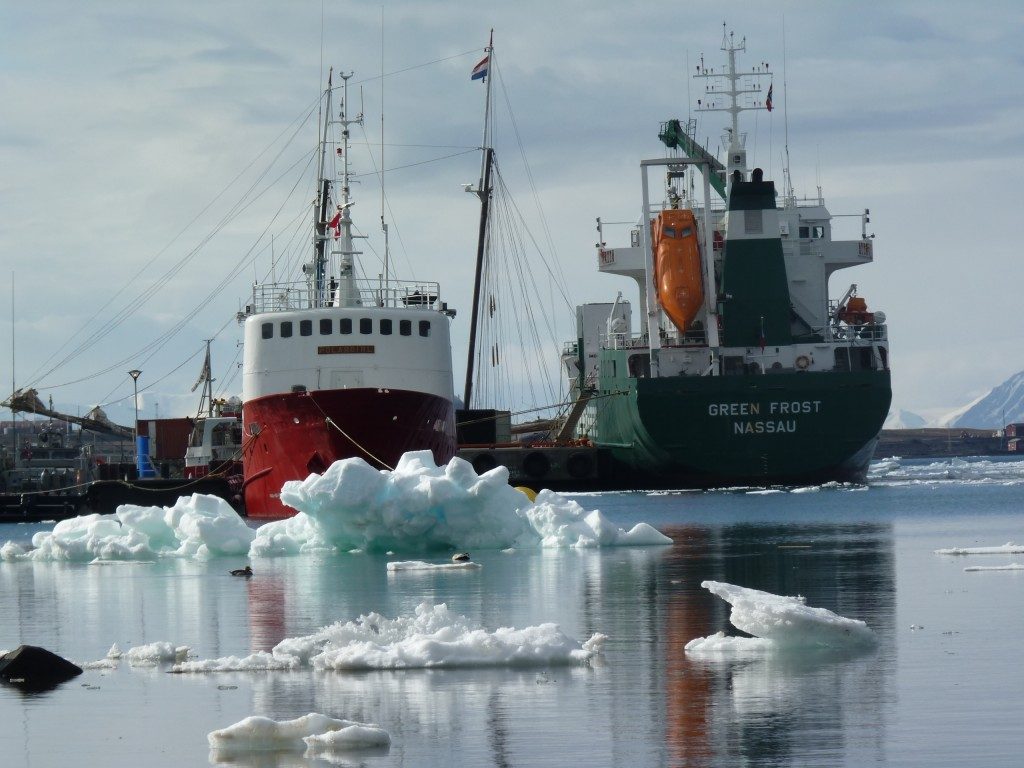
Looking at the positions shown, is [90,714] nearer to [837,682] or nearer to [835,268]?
[837,682]

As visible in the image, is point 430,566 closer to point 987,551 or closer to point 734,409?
point 987,551

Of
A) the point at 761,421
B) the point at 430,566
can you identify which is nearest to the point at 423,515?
the point at 430,566

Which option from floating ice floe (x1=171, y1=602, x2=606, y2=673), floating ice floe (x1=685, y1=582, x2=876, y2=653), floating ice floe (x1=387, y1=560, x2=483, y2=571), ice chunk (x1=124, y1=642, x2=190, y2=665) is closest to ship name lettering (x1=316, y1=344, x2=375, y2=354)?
floating ice floe (x1=387, y1=560, x2=483, y2=571)

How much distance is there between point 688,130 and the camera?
67.2 meters

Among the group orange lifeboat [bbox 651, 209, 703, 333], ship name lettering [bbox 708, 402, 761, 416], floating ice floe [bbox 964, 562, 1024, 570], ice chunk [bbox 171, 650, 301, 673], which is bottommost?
ice chunk [bbox 171, 650, 301, 673]

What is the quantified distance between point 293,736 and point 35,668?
166 inches

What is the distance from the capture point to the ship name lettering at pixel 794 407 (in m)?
55.1

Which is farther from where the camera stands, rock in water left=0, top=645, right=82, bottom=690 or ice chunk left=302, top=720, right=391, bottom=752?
rock in water left=0, top=645, right=82, bottom=690

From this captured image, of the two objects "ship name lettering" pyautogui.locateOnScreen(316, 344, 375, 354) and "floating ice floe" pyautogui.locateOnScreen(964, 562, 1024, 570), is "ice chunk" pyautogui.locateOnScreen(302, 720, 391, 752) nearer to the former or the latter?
"floating ice floe" pyautogui.locateOnScreen(964, 562, 1024, 570)

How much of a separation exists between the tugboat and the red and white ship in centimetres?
1424

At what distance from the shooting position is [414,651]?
13.3m

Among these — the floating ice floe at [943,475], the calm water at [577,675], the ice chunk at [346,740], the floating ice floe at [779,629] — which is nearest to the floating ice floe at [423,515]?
the calm water at [577,675]

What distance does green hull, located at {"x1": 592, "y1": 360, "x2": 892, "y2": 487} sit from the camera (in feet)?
181

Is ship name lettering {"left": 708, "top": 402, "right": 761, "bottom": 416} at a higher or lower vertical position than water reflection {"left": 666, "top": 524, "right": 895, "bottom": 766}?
higher
